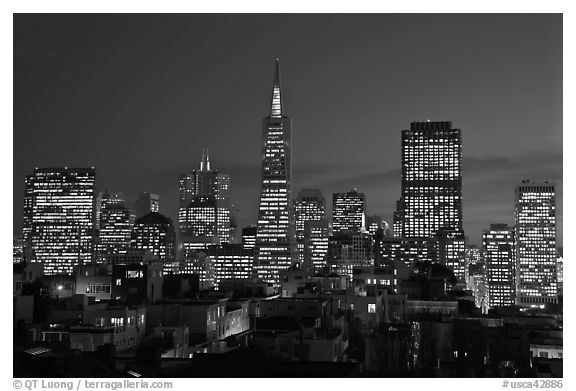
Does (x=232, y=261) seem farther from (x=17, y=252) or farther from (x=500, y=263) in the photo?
(x=17, y=252)

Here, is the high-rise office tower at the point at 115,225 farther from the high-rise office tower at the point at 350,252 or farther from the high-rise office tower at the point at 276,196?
the high-rise office tower at the point at 350,252

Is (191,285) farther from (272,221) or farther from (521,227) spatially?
(272,221)

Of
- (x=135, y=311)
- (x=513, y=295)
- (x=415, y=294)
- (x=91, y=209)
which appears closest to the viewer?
(x=135, y=311)

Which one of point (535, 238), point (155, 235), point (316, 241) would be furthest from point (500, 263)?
point (155, 235)

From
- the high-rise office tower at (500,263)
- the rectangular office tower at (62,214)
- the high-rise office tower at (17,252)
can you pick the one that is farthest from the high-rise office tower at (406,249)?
the high-rise office tower at (17,252)

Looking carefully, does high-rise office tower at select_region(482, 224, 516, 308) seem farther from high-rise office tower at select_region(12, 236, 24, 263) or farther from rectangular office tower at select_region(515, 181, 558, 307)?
high-rise office tower at select_region(12, 236, 24, 263)

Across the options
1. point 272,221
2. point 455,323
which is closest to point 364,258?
point 272,221
